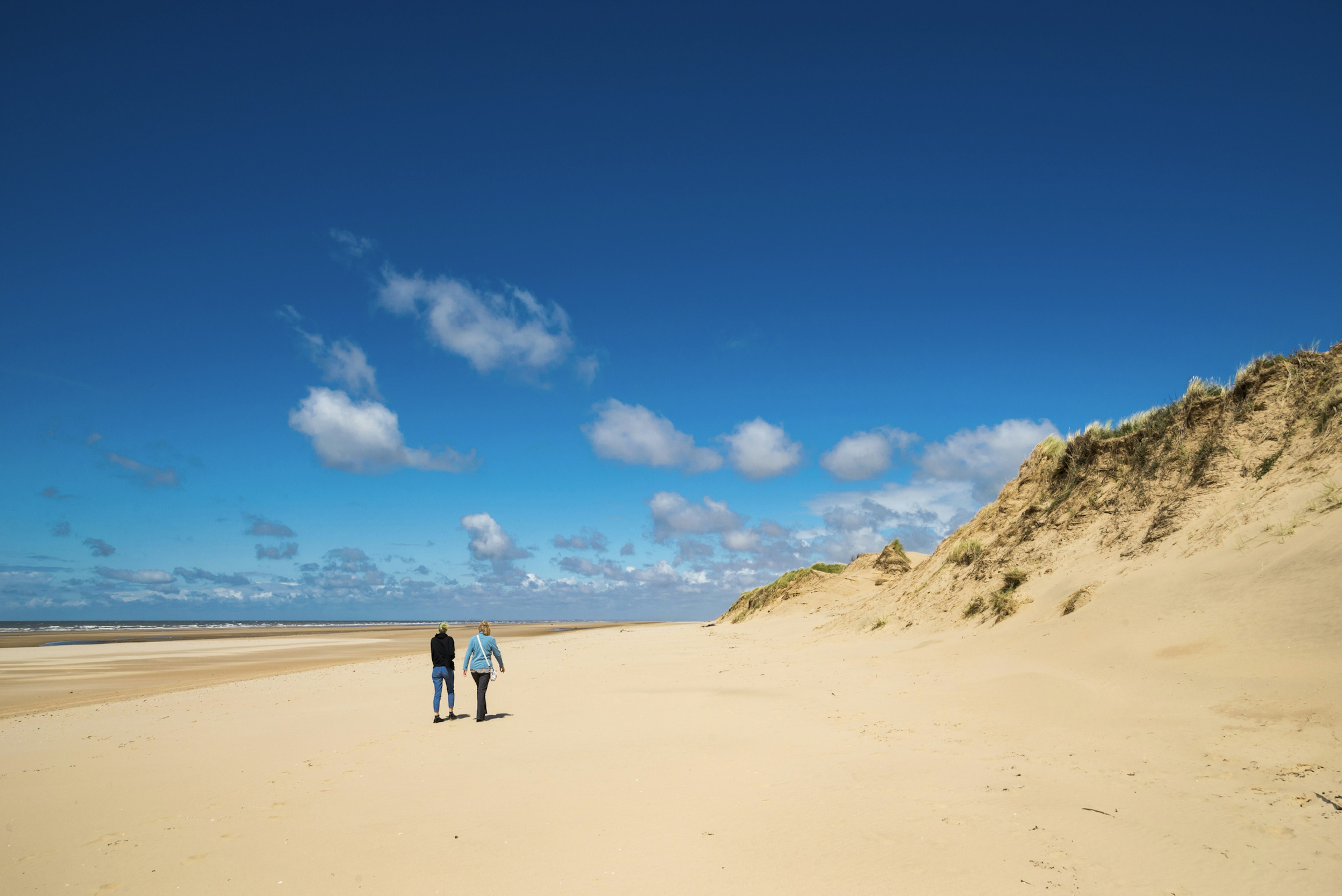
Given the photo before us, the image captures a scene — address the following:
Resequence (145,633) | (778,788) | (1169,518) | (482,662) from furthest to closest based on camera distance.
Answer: (145,633) < (1169,518) < (482,662) < (778,788)

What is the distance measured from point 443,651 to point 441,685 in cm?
59

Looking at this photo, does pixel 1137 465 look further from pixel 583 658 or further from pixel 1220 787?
pixel 583 658

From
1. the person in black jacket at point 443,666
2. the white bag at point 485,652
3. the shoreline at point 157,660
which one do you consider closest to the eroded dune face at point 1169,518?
the white bag at point 485,652

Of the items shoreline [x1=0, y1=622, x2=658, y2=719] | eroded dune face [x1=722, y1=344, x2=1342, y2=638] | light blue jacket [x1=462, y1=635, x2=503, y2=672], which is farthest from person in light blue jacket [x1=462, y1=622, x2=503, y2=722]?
eroded dune face [x1=722, y1=344, x2=1342, y2=638]

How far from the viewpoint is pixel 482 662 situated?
11656 mm

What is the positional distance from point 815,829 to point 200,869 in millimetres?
5251

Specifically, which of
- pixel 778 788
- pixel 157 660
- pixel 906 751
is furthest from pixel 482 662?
pixel 157 660

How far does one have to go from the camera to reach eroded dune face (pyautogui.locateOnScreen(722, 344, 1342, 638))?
388 inches

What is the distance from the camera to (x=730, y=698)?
1140cm

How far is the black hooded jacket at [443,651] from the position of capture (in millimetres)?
11969

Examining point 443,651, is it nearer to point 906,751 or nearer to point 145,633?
point 906,751

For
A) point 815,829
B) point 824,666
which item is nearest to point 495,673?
point 824,666

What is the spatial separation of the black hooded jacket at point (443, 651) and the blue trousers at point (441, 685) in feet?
0.25

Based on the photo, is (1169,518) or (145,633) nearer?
(1169,518)
